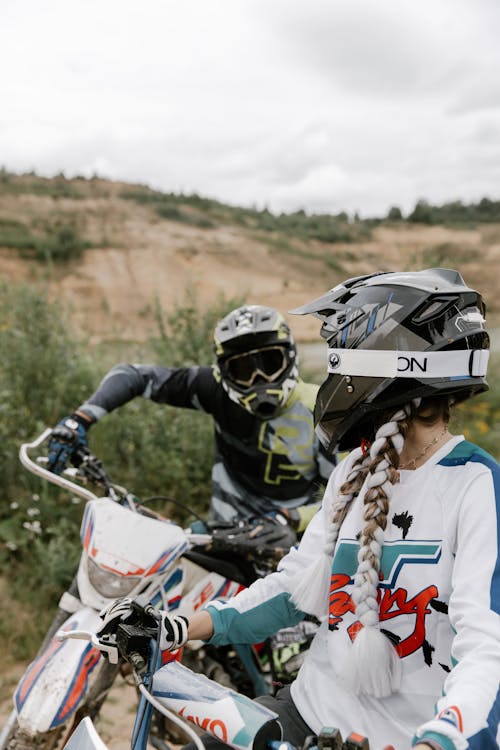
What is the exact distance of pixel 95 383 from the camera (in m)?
5.75

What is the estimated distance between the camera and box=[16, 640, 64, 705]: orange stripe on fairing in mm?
2262

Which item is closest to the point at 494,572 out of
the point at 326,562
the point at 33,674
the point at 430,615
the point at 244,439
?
the point at 430,615

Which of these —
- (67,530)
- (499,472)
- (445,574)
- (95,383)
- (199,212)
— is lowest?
(67,530)

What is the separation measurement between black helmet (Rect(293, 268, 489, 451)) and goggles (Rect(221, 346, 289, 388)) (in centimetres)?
153

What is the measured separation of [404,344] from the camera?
1.63 meters

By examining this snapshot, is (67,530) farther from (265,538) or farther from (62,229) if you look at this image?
(62,229)

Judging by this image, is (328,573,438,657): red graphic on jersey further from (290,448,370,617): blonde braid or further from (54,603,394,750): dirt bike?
(54,603,394,750): dirt bike

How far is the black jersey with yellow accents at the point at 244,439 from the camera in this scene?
3.42 metres

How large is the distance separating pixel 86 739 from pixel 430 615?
0.80 meters

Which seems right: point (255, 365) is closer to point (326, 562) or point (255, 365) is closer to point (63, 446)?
point (63, 446)

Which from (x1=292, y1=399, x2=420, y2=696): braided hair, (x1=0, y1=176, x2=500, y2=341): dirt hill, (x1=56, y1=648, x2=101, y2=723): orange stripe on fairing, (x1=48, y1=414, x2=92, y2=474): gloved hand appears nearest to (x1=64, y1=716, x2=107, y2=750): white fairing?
(x1=292, y1=399, x2=420, y2=696): braided hair

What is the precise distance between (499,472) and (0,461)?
4447mm

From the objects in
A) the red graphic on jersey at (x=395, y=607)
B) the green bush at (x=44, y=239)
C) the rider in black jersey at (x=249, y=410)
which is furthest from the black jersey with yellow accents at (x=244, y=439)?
the green bush at (x=44, y=239)

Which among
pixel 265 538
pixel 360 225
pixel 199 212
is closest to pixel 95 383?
pixel 265 538
